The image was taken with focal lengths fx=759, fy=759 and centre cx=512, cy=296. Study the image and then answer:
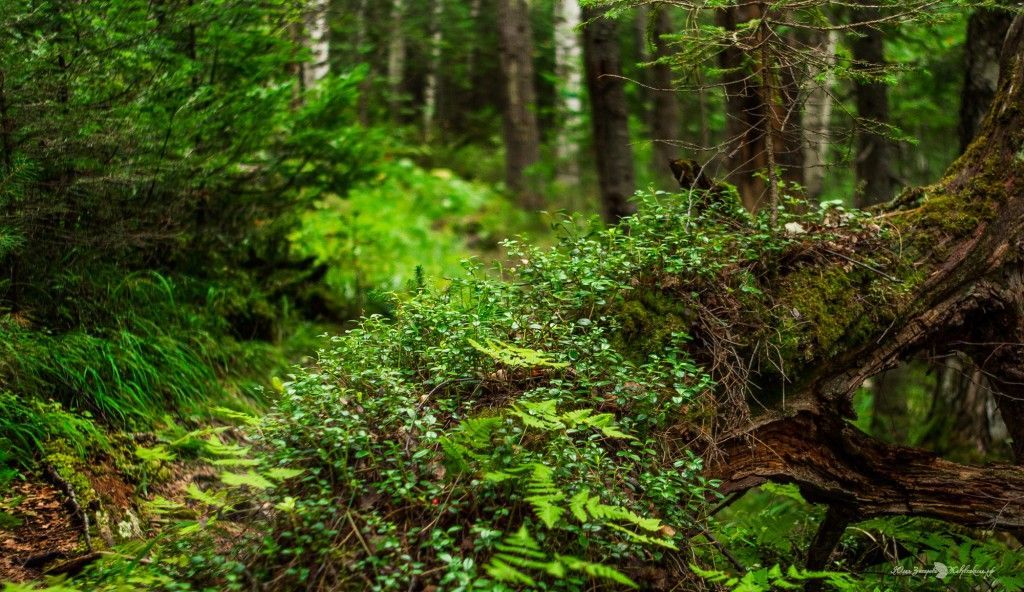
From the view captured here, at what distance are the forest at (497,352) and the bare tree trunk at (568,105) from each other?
10.3 meters

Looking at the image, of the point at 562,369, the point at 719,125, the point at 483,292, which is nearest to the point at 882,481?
the point at 562,369

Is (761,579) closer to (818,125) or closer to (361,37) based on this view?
(818,125)

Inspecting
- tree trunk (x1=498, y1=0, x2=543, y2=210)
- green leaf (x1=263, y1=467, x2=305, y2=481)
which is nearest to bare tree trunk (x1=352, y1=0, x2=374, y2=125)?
tree trunk (x1=498, y1=0, x2=543, y2=210)

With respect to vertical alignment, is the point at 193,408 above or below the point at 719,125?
below

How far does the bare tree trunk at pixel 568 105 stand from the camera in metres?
17.2

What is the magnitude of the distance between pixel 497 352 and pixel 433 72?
20.3 m

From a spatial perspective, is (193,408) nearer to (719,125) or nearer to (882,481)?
(882,481)

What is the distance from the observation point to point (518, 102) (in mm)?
15977

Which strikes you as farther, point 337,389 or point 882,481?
point 882,481

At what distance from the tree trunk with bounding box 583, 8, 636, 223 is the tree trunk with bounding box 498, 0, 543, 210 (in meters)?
7.29

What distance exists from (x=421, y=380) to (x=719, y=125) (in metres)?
14.6

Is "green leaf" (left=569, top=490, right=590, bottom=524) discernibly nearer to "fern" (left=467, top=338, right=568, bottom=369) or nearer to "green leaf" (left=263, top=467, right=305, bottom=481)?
"fern" (left=467, top=338, right=568, bottom=369)

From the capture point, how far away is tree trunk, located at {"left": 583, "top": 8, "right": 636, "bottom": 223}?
776cm

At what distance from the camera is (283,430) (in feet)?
11.3
